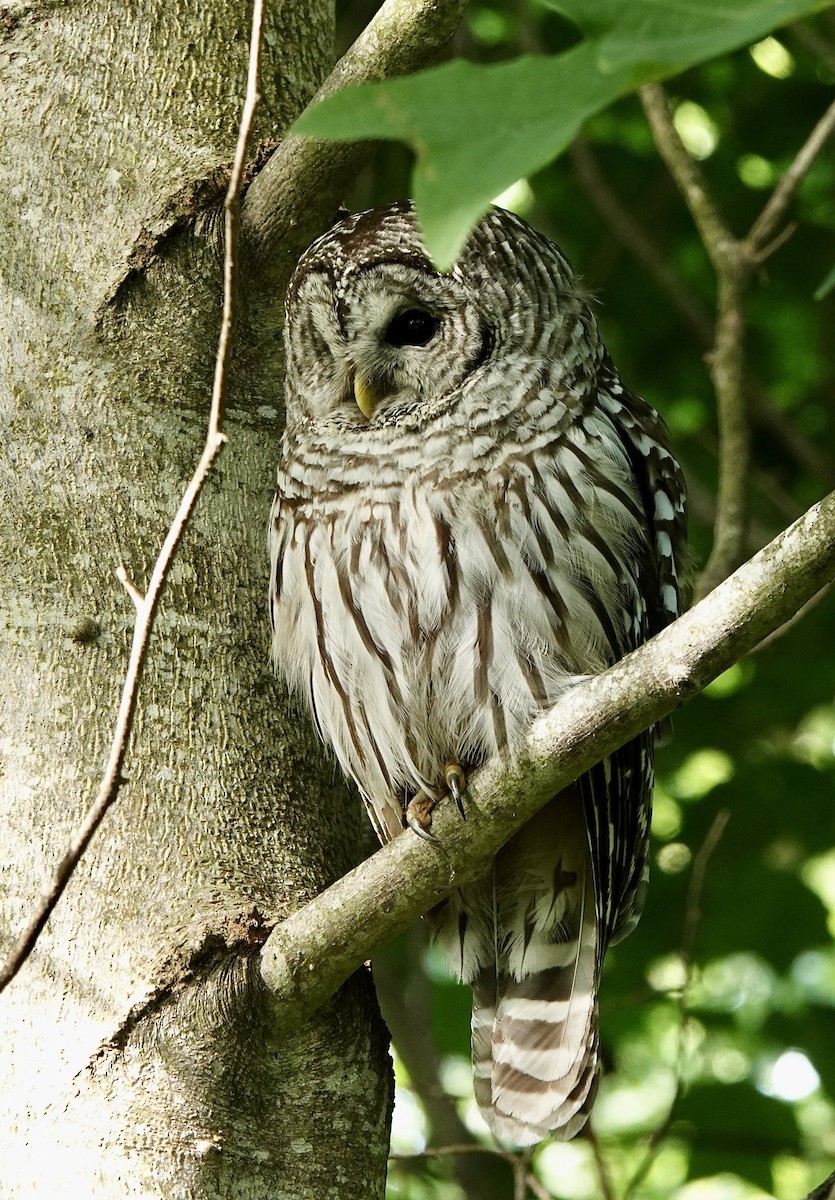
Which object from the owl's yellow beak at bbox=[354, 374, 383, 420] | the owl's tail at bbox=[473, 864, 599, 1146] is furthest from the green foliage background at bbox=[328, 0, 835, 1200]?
the owl's yellow beak at bbox=[354, 374, 383, 420]

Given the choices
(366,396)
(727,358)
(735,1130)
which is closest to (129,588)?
(366,396)

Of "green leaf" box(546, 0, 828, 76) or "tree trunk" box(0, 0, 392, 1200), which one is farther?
"tree trunk" box(0, 0, 392, 1200)

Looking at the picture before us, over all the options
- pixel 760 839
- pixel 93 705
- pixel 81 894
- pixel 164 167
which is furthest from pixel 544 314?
pixel 760 839

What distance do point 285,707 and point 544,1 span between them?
158cm

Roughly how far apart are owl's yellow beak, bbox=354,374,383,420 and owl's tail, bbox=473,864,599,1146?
1084mm

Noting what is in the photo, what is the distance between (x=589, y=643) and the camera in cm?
260

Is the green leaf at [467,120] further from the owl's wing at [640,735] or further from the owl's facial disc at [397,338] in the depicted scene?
the owl's facial disc at [397,338]

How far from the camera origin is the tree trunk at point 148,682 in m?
1.93

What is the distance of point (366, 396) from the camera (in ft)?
9.37

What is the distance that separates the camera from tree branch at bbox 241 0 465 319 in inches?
95.2

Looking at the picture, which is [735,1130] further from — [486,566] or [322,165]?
[322,165]

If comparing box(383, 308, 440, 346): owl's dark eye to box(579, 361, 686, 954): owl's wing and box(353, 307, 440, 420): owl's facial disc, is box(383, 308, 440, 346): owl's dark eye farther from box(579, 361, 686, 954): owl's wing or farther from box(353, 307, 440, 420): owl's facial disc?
box(579, 361, 686, 954): owl's wing

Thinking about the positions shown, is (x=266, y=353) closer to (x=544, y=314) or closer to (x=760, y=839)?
(x=544, y=314)

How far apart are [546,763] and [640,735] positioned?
874mm
